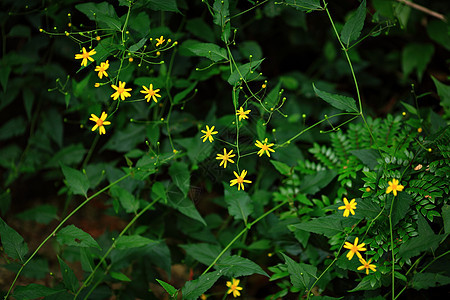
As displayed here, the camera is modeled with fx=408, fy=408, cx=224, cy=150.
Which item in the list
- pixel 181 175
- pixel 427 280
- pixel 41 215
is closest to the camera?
pixel 427 280

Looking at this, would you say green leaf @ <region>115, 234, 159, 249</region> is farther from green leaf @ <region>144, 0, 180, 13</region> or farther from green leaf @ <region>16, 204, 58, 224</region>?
green leaf @ <region>144, 0, 180, 13</region>

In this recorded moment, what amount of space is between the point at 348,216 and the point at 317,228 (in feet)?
0.34

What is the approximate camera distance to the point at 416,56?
2.30 meters

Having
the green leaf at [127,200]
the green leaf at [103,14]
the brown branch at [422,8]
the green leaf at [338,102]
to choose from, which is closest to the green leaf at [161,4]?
the green leaf at [103,14]

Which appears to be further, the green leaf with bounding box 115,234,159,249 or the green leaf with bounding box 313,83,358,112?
the green leaf with bounding box 115,234,159,249

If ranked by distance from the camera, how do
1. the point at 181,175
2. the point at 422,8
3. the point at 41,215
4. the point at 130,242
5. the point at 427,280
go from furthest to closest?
the point at 422,8 < the point at 41,215 < the point at 181,175 < the point at 130,242 < the point at 427,280

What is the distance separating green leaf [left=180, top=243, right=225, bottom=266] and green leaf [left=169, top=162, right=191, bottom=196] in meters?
0.21

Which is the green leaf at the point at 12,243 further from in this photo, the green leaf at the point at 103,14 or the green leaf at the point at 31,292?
the green leaf at the point at 103,14

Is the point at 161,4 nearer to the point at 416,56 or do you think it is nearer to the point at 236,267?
the point at 236,267

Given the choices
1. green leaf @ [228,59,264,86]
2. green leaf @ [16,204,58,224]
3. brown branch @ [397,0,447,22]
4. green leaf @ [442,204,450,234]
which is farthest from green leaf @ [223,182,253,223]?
brown branch @ [397,0,447,22]

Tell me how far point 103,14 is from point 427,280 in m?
1.33

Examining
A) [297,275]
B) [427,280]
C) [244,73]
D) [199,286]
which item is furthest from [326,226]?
[244,73]

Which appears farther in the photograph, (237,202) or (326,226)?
(237,202)

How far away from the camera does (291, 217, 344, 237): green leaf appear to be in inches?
50.9
